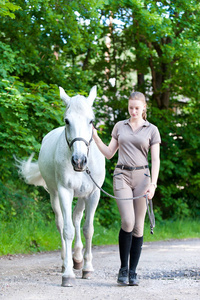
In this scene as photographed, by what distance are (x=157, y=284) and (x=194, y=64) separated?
23.5 ft

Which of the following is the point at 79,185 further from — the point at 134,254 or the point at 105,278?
the point at 105,278

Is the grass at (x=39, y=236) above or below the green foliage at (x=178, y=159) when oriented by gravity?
below

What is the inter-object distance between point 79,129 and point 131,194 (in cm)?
86

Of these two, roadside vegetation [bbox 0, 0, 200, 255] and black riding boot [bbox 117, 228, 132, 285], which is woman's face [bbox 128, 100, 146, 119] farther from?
roadside vegetation [bbox 0, 0, 200, 255]

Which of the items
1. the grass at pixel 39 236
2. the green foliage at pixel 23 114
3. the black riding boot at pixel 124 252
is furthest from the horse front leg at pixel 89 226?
the green foliage at pixel 23 114

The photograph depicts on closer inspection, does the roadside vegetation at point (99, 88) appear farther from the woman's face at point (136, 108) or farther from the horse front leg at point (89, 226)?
the woman's face at point (136, 108)

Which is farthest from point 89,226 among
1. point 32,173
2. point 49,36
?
point 49,36

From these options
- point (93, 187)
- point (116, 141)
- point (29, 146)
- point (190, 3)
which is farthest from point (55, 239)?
point (190, 3)

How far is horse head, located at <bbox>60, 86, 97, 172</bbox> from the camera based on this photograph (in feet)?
15.7

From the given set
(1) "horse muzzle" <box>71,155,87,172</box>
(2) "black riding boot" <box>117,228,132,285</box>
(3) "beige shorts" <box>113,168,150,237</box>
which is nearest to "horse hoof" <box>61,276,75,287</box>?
(2) "black riding boot" <box>117,228,132,285</box>

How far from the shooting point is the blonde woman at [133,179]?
498 centimetres

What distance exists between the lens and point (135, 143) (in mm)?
5105

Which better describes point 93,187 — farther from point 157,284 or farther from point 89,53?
point 89,53

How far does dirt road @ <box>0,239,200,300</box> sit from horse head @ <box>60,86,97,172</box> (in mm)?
1236
